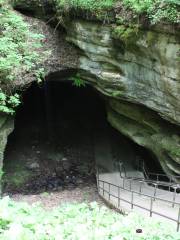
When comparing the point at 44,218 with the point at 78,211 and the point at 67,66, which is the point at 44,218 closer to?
the point at 78,211

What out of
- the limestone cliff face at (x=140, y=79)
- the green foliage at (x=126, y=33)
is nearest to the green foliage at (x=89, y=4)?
the limestone cliff face at (x=140, y=79)

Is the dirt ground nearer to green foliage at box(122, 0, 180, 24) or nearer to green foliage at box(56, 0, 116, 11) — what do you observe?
green foliage at box(122, 0, 180, 24)

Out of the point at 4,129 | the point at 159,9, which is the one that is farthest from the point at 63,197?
A: the point at 159,9

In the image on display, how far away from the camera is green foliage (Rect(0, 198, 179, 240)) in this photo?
4.26m

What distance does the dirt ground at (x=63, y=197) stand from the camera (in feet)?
38.4

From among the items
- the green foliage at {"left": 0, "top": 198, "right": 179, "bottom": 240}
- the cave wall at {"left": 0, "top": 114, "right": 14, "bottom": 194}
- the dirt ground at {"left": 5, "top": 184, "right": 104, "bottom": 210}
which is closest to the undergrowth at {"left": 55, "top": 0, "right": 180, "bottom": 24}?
the cave wall at {"left": 0, "top": 114, "right": 14, "bottom": 194}

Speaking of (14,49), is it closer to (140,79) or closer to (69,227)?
(140,79)

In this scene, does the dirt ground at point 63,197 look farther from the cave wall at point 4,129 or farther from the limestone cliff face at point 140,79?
the limestone cliff face at point 140,79

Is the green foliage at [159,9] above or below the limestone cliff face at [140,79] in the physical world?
above

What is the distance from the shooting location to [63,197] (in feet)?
39.8

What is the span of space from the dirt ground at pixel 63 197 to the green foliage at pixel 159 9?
584cm

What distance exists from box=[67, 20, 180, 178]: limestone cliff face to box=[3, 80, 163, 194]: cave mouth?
2.23m

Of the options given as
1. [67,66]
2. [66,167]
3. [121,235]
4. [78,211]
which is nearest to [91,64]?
[67,66]

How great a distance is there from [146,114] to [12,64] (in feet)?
15.0
